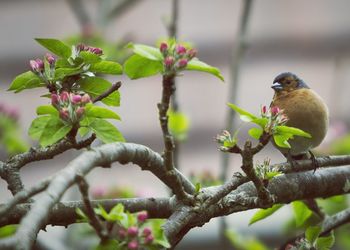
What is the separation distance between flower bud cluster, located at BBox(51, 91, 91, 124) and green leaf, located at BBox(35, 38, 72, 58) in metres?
0.15

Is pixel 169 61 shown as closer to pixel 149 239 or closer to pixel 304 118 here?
pixel 149 239

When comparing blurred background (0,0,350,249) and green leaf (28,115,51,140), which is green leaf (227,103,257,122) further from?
blurred background (0,0,350,249)

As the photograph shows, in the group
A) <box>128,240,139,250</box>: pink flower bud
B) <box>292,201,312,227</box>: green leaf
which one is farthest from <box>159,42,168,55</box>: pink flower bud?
<box>292,201,312,227</box>: green leaf

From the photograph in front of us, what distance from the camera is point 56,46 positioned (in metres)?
1.56

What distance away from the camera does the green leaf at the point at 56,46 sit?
155cm

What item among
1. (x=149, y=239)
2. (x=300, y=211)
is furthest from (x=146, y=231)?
(x=300, y=211)

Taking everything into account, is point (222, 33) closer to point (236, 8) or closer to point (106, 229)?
point (236, 8)

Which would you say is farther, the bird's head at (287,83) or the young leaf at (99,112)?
the bird's head at (287,83)

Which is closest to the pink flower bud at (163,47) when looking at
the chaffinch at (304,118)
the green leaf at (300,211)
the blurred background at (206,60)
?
the green leaf at (300,211)

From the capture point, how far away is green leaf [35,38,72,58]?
1.55 m

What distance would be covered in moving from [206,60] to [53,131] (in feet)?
10.9

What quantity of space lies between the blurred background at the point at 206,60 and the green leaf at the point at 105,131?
9.61 feet

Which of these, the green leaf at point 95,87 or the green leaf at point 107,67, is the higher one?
the green leaf at point 107,67

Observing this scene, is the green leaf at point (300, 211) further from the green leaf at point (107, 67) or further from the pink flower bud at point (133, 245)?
the pink flower bud at point (133, 245)
